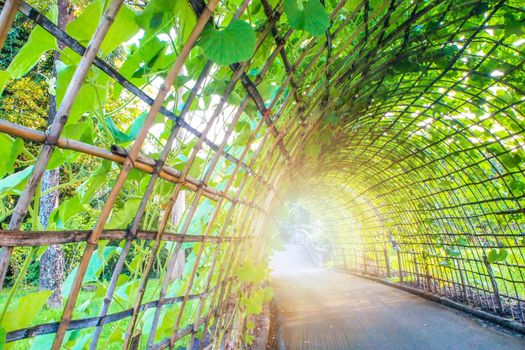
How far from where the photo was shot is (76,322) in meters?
0.50

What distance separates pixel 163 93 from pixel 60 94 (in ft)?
0.50

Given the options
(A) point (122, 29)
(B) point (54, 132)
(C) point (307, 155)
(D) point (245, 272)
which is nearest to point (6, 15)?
(B) point (54, 132)

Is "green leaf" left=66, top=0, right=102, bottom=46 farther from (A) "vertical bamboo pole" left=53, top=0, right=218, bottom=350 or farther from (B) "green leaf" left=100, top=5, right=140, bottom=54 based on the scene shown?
(A) "vertical bamboo pole" left=53, top=0, right=218, bottom=350

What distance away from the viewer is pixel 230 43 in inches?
22.0

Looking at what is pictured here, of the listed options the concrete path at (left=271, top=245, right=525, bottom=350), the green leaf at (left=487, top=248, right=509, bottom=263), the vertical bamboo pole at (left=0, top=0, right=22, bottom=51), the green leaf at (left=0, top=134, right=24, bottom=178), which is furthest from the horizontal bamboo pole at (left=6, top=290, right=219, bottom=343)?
the green leaf at (left=487, top=248, right=509, bottom=263)

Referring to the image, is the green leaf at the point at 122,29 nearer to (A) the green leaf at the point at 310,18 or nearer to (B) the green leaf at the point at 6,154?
(B) the green leaf at the point at 6,154

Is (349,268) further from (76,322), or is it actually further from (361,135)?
(76,322)

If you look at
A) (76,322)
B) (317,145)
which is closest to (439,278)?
(317,145)

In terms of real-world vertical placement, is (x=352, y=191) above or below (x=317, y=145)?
above

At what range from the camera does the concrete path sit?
3.00m

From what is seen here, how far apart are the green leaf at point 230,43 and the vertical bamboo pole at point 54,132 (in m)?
0.21

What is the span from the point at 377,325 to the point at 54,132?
13.6 feet

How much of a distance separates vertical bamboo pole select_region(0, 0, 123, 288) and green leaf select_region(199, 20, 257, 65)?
21 centimetres

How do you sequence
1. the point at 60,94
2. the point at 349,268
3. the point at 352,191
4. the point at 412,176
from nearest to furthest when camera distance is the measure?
the point at 60,94, the point at 412,176, the point at 352,191, the point at 349,268
